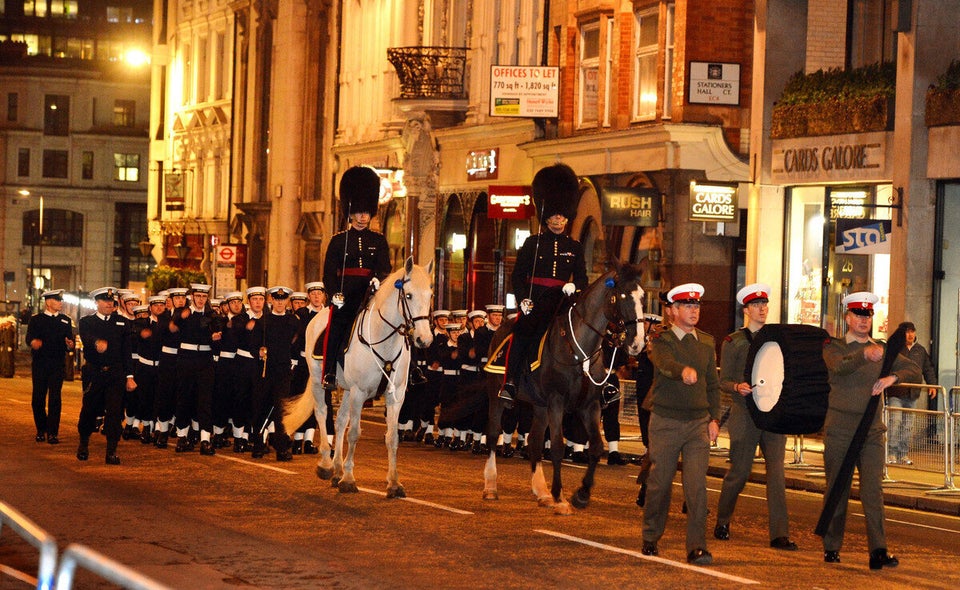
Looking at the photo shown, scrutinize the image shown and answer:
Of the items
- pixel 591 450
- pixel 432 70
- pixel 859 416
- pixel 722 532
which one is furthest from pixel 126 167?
pixel 859 416

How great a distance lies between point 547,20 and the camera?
39812 mm

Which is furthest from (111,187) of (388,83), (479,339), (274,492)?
(274,492)

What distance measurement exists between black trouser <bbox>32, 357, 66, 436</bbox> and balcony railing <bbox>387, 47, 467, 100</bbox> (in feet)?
71.3

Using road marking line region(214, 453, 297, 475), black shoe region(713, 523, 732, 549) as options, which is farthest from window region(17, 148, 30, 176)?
black shoe region(713, 523, 732, 549)

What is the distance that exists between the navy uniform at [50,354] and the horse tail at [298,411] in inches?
174

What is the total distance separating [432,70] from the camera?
44.7 m

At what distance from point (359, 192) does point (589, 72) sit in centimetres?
1848

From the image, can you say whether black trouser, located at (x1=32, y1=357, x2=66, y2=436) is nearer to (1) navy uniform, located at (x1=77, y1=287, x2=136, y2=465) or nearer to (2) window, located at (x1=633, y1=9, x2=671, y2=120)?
(1) navy uniform, located at (x1=77, y1=287, x2=136, y2=465)

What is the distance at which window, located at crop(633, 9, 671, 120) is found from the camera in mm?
35219

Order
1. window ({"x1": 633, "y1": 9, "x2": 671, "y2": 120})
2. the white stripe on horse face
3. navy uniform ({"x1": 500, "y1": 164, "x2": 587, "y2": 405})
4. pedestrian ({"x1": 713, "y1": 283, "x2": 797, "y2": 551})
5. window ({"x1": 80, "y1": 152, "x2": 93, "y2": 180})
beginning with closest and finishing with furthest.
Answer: pedestrian ({"x1": 713, "y1": 283, "x2": 797, "y2": 551})
the white stripe on horse face
navy uniform ({"x1": 500, "y1": 164, "x2": 587, "y2": 405})
window ({"x1": 633, "y1": 9, "x2": 671, "y2": 120})
window ({"x1": 80, "y1": 152, "x2": 93, "y2": 180})

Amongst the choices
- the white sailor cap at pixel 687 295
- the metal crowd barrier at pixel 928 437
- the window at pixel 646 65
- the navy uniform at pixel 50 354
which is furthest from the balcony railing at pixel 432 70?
the white sailor cap at pixel 687 295

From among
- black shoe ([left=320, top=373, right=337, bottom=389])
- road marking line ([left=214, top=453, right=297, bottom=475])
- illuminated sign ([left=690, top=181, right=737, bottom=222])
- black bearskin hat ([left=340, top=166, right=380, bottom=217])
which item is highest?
illuminated sign ([left=690, top=181, right=737, bottom=222])

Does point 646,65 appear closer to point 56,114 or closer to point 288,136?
point 288,136

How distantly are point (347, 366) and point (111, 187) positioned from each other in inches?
4002
